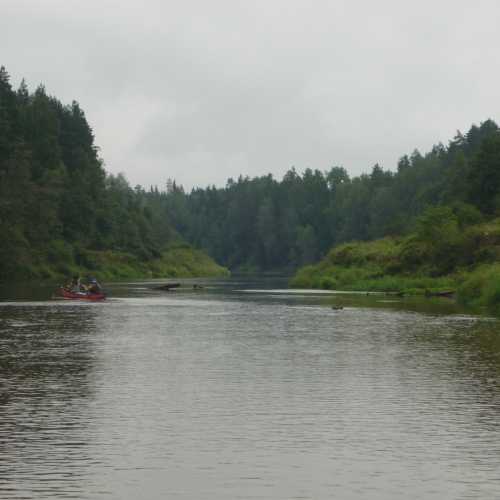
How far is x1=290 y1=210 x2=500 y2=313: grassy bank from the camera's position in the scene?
289ft

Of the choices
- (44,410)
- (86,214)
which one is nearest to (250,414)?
(44,410)

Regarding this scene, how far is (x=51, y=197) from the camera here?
5871 inches

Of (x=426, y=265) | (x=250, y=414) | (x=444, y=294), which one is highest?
Result: (x=426, y=265)

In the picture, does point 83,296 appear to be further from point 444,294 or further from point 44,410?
point 44,410

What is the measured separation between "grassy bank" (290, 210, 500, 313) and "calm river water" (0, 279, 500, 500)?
37.3 meters

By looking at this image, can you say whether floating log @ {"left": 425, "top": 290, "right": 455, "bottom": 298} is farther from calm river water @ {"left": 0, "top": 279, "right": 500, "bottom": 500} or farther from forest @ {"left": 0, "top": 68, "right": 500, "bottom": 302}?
calm river water @ {"left": 0, "top": 279, "right": 500, "bottom": 500}

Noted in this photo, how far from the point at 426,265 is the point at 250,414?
80097 mm

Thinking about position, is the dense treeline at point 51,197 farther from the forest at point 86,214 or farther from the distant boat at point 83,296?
the distant boat at point 83,296

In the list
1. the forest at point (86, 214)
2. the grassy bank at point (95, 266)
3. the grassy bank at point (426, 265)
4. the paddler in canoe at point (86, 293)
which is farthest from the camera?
the grassy bank at point (95, 266)

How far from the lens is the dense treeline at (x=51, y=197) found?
13612 centimetres

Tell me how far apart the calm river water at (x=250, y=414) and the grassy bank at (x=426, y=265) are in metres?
37.3

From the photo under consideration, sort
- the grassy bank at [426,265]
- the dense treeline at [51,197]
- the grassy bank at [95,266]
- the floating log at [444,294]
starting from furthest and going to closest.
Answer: the grassy bank at [95,266], the dense treeline at [51,197], the grassy bank at [426,265], the floating log at [444,294]

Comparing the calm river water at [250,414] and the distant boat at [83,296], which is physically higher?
the distant boat at [83,296]

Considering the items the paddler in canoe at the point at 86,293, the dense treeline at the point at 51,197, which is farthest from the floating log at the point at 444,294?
the dense treeline at the point at 51,197
